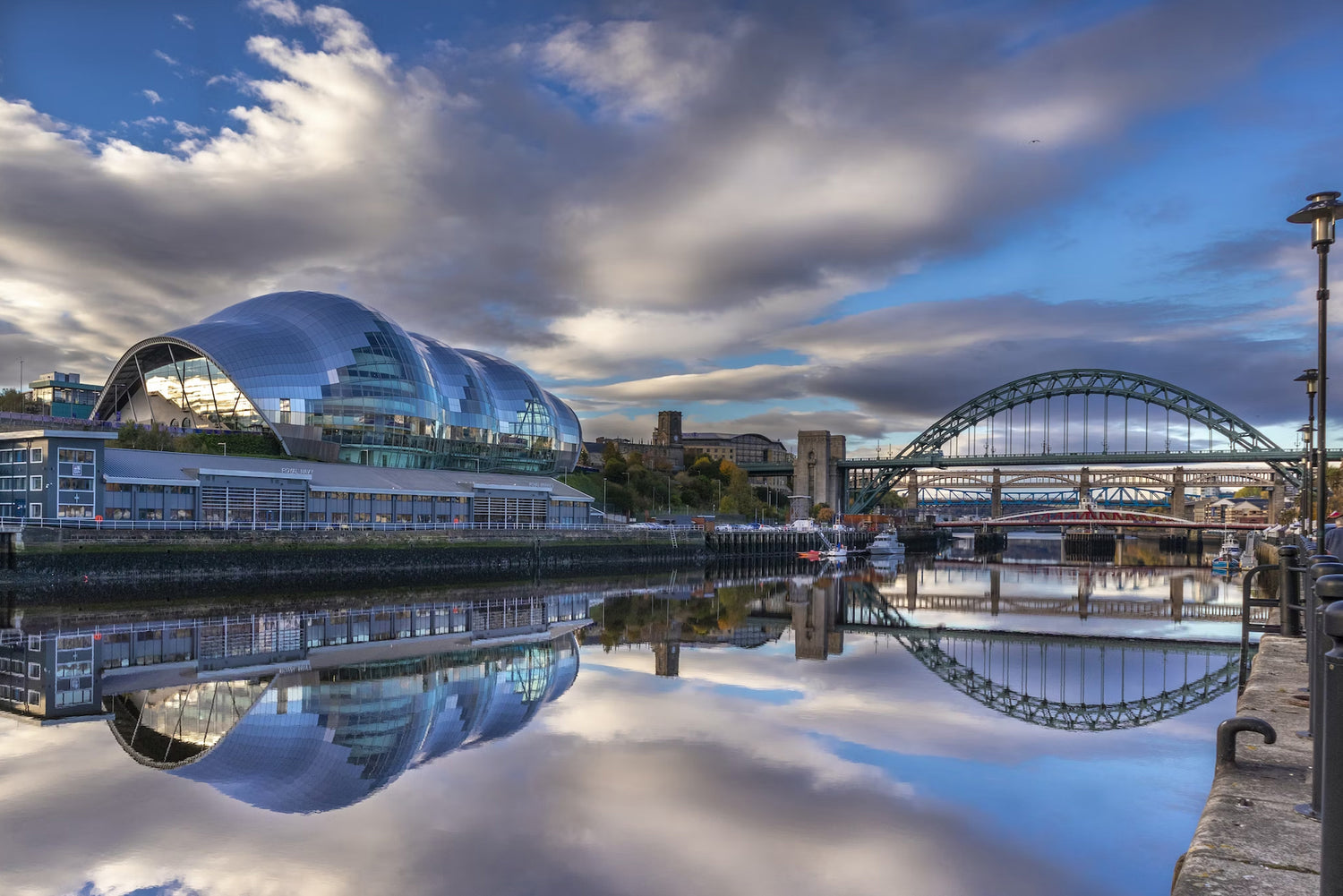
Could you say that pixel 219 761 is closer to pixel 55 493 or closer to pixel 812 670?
pixel 812 670

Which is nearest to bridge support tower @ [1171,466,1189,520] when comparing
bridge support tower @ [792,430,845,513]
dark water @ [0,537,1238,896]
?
bridge support tower @ [792,430,845,513]

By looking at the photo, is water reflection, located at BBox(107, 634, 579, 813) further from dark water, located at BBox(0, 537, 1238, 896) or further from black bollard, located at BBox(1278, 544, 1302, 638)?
black bollard, located at BBox(1278, 544, 1302, 638)

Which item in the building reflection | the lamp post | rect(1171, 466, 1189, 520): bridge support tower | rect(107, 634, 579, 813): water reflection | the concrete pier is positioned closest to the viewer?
the concrete pier

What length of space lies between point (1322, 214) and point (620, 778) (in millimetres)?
13395

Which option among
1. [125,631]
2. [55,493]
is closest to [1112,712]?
[125,631]

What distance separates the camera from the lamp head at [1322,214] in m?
13.9

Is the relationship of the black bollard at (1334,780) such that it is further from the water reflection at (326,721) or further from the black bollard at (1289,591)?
the water reflection at (326,721)

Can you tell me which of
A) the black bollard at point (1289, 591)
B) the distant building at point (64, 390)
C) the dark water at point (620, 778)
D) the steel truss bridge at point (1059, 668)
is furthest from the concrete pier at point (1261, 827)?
the distant building at point (64, 390)

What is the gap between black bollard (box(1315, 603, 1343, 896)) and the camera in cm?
402

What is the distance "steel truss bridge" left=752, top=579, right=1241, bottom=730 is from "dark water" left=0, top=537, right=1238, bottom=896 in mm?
180

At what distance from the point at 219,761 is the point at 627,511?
311 feet

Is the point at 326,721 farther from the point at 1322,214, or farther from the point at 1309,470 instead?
the point at 1309,470

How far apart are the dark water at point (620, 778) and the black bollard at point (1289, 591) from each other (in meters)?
2.56

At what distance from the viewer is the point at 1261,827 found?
726 cm
